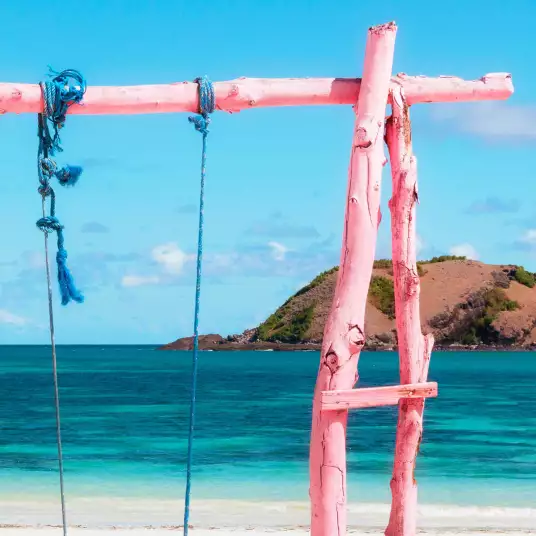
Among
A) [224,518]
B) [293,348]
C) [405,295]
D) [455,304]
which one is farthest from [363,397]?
[293,348]

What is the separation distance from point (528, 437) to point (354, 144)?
1941 centimetres

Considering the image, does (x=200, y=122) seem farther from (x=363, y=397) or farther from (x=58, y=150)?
(x=363, y=397)

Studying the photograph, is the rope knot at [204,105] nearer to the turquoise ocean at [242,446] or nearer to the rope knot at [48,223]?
the rope knot at [48,223]

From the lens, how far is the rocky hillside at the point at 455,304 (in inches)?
3585

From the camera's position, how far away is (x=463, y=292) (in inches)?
3575

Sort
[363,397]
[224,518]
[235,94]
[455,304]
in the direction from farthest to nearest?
1. [455,304]
2. [224,518]
3. [235,94]
4. [363,397]

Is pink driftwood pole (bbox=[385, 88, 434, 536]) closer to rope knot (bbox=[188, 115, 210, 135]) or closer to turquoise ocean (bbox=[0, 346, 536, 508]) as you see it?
rope knot (bbox=[188, 115, 210, 135])

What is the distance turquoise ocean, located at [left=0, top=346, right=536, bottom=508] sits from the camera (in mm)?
13633

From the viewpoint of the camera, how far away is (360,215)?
4418mm

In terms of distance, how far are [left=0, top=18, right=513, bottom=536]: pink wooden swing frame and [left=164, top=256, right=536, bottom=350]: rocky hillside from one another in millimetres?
83429

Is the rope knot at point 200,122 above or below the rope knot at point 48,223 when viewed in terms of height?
above

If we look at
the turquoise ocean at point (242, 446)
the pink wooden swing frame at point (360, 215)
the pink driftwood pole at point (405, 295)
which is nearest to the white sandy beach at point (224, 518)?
the turquoise ocean at point (242, 446)

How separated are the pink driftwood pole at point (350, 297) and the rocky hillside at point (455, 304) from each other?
275 feet

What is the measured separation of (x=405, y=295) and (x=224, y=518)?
21.5 ft
